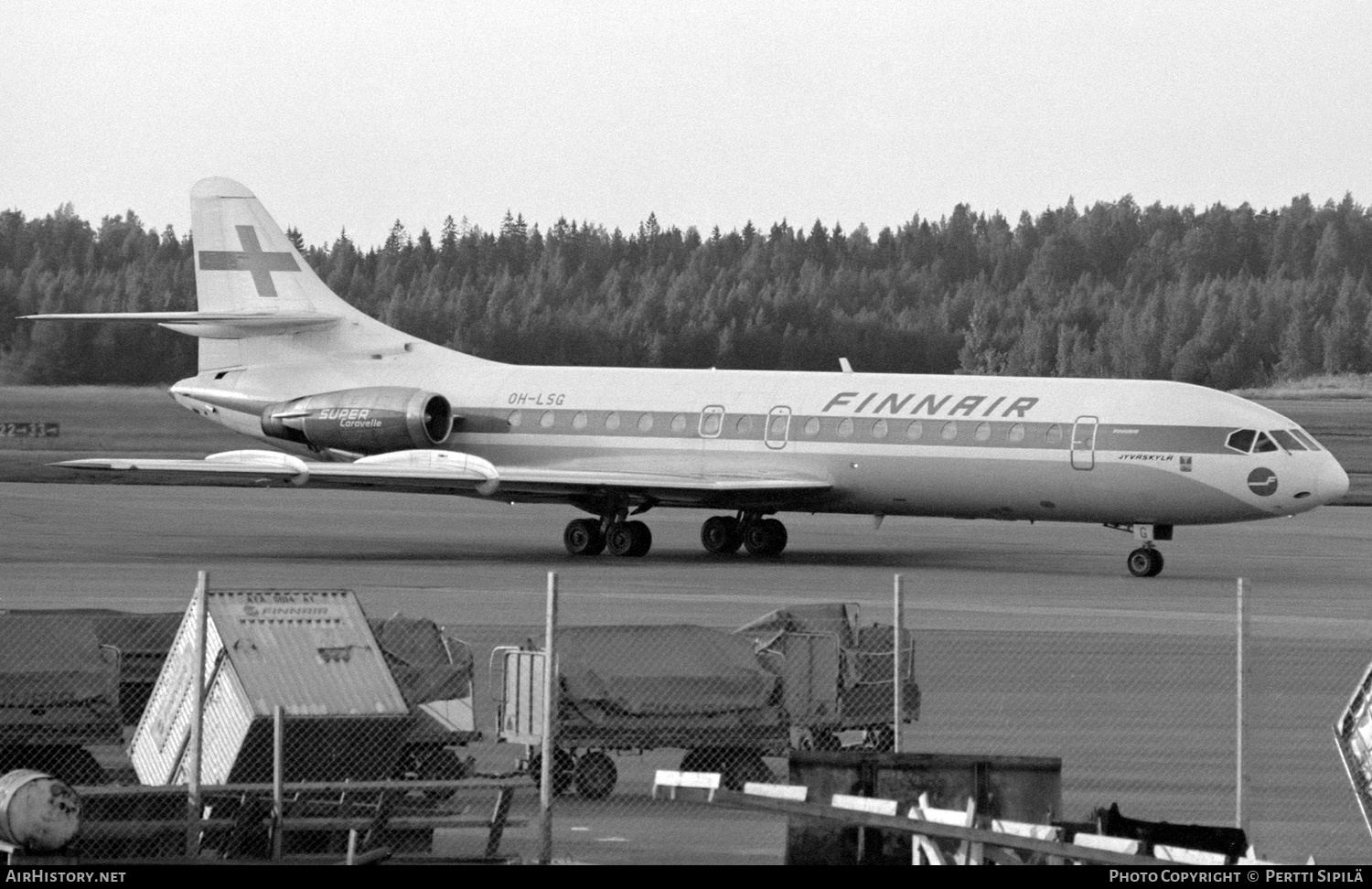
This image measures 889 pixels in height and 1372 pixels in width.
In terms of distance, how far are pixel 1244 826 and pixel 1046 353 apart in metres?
43.9

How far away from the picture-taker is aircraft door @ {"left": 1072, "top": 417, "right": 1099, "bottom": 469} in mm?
28172

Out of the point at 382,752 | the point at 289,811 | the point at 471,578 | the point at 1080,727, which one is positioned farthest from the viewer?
the point at 471,578

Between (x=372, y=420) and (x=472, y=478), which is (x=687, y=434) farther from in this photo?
(x=372, y=420)

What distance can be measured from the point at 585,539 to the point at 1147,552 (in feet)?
25.8

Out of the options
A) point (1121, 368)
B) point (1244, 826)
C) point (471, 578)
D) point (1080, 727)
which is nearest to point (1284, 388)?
point (1121, 368)

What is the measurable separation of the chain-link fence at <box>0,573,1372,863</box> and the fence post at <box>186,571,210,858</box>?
44 mm

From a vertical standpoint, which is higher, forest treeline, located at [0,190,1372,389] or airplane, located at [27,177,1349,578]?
forest treeline, located at [0,190,1372,389]

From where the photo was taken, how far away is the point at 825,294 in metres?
49.4

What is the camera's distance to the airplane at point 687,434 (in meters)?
28.1

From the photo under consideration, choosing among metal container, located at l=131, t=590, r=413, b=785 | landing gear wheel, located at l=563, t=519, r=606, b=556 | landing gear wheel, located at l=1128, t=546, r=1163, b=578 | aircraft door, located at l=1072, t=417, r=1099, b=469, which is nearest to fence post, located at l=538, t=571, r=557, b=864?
metal container, located at l=131, t=590, r=413, b=785

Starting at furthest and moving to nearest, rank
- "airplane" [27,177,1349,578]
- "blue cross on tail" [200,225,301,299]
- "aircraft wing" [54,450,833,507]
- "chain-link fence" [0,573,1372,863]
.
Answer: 1. "blue cross on tail" [200,225,301,299]
2. "aircraft wing" [54,450,833,507]
3. "airplane" [27,177,1349,578]
4. "chain-link fence" [0,573,1372,863]

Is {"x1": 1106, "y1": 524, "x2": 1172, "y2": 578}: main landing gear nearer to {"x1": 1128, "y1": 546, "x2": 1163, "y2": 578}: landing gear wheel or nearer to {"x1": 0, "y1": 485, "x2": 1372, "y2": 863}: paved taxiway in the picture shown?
{"x1": 1128, "y1": 546, "x2": 1163, "y2": 578}: landing gear wheel

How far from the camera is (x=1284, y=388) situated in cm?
5406

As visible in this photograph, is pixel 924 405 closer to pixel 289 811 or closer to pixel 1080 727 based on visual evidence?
pixel 1080 727
